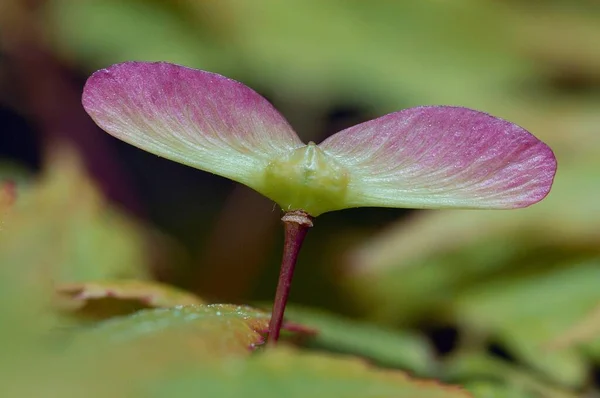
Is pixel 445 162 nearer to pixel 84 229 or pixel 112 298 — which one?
pixel 112 298

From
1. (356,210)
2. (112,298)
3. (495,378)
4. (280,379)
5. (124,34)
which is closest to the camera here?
(280,379)

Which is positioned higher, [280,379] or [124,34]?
[124,34]

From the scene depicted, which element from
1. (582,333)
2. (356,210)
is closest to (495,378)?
(582,333)

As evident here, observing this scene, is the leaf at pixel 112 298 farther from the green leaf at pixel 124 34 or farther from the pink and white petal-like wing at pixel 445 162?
the green leaf at pixel 124 34

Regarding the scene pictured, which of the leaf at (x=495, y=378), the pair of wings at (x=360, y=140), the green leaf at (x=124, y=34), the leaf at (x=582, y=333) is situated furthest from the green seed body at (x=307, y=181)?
the green leaf at (x=124, y=34)

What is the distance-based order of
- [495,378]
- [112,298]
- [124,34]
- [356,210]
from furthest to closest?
[124,34] → [356,210] → [495,378] → [112,298]

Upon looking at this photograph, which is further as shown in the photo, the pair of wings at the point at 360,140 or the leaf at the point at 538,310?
the leaf at the point at 538,310

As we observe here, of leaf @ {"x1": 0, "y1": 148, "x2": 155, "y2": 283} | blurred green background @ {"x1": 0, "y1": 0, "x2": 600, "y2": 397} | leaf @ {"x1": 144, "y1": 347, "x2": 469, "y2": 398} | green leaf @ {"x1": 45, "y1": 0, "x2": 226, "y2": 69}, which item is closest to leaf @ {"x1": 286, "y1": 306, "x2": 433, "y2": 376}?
blurred green background @ {"x1": 0, "y1": 0, "x2": 600, "y2": 397}
